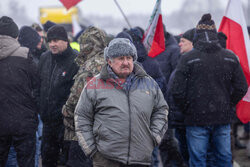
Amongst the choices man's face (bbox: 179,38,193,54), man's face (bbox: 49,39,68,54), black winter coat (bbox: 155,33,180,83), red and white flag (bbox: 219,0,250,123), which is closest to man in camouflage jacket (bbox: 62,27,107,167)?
man's face (bbox: 49,39,68,54)

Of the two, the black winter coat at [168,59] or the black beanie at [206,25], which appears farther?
the black winter coat at [168,59]

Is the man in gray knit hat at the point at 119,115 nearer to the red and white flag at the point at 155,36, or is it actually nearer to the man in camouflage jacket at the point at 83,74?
the man in camouflage jacket at the point at 83,74

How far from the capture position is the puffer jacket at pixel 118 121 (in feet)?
10.3

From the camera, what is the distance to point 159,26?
5203 millimetres

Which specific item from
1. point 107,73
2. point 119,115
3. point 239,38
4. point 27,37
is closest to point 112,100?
point 119,115

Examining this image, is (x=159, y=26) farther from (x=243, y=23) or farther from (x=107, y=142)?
(x=107, y=142)

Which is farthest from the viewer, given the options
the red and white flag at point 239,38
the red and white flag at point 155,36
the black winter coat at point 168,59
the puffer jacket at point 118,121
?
the black winter coat at point 168,59

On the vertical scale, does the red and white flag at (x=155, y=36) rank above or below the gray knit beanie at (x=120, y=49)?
above

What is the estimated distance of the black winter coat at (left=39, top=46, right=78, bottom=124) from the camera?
15.3 feet

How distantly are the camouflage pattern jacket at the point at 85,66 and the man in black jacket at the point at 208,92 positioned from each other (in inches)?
42.3

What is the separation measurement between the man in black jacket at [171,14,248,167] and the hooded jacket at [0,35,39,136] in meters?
1.84

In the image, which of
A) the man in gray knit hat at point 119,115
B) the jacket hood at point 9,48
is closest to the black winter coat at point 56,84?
the jacket hood at point 9,48

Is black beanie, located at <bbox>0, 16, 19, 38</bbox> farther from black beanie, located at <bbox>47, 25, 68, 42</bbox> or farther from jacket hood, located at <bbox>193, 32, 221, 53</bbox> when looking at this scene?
jacket hood, located at <bbox>193, 32, 221, 53</bbox>

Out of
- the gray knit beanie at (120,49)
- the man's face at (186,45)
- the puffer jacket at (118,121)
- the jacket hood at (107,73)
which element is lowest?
the puffer jacket at (118,121)
